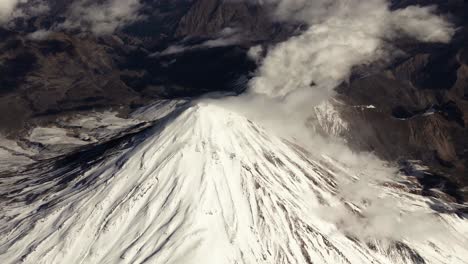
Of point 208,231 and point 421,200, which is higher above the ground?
point 208,231

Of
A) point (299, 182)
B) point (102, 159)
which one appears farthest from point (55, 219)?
point (299, 182)

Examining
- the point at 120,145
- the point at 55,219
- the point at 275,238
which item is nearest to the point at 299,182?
the point at 275,238

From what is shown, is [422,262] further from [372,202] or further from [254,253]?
[254,253]

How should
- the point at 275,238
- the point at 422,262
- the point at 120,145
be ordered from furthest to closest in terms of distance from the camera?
the point at 120,145
the point at 422,262
the point at 275,238

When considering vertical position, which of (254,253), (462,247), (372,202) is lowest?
(462,247)

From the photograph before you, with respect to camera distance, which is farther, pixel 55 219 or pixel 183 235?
pixel 55 219

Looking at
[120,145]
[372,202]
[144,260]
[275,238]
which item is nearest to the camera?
[144,260]

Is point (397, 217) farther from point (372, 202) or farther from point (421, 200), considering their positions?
point (421, 200)
